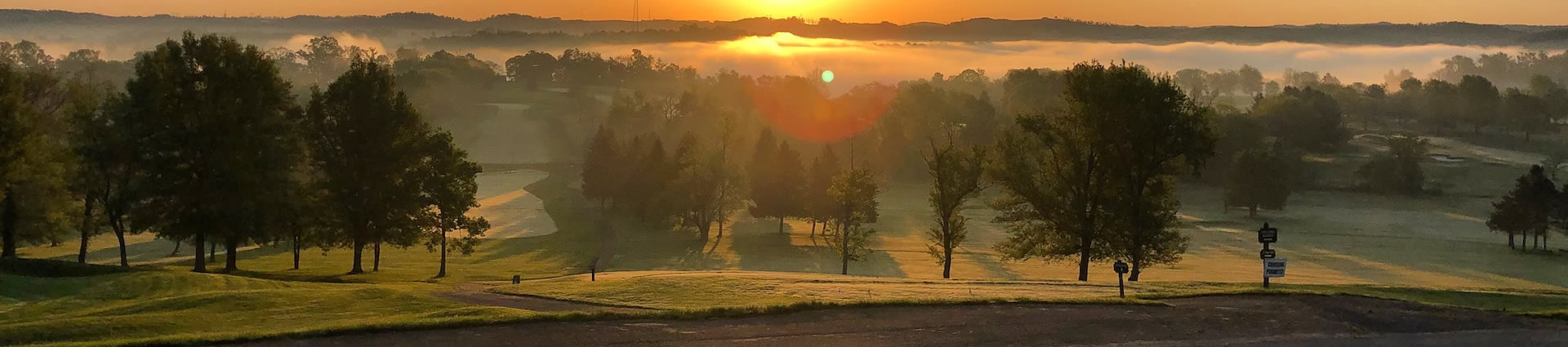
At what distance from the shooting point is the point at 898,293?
29797 mm

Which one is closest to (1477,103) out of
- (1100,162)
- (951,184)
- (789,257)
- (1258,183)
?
(1258,183)

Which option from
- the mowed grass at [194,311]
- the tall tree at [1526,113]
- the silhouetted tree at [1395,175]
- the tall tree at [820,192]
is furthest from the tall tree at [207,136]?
the tall tree at [1526,113]

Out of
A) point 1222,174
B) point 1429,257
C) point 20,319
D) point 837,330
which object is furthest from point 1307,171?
point 20,319

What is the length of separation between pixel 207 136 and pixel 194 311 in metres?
21.9

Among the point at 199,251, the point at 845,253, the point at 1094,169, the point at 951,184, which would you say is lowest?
the point at 845,253

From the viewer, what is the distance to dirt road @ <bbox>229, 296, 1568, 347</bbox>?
22.4m

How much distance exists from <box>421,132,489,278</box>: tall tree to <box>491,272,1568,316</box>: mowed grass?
60.4ft

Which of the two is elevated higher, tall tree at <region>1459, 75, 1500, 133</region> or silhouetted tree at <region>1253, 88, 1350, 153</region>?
tall tree at <region>1459, 75, 1500, 133</region>

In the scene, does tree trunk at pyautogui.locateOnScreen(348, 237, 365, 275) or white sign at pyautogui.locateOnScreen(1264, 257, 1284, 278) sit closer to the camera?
white sign at pyautogui.locateOnScreen(1264, 257, 1284, 278)

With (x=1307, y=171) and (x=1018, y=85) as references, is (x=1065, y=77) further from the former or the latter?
(x=1018, y=85)

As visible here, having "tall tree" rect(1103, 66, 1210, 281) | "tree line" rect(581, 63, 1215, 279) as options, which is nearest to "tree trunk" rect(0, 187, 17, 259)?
"tree line" rect(581, 63, 1215, 279)

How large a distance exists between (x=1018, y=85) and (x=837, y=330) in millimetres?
170142

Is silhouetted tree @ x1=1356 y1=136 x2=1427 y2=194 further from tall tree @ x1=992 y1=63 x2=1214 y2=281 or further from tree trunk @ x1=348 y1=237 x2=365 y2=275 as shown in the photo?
tree trunk @ x1=348 y1=237 x2=365 y2=275

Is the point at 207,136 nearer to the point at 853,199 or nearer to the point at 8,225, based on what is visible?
the point at 8,225
